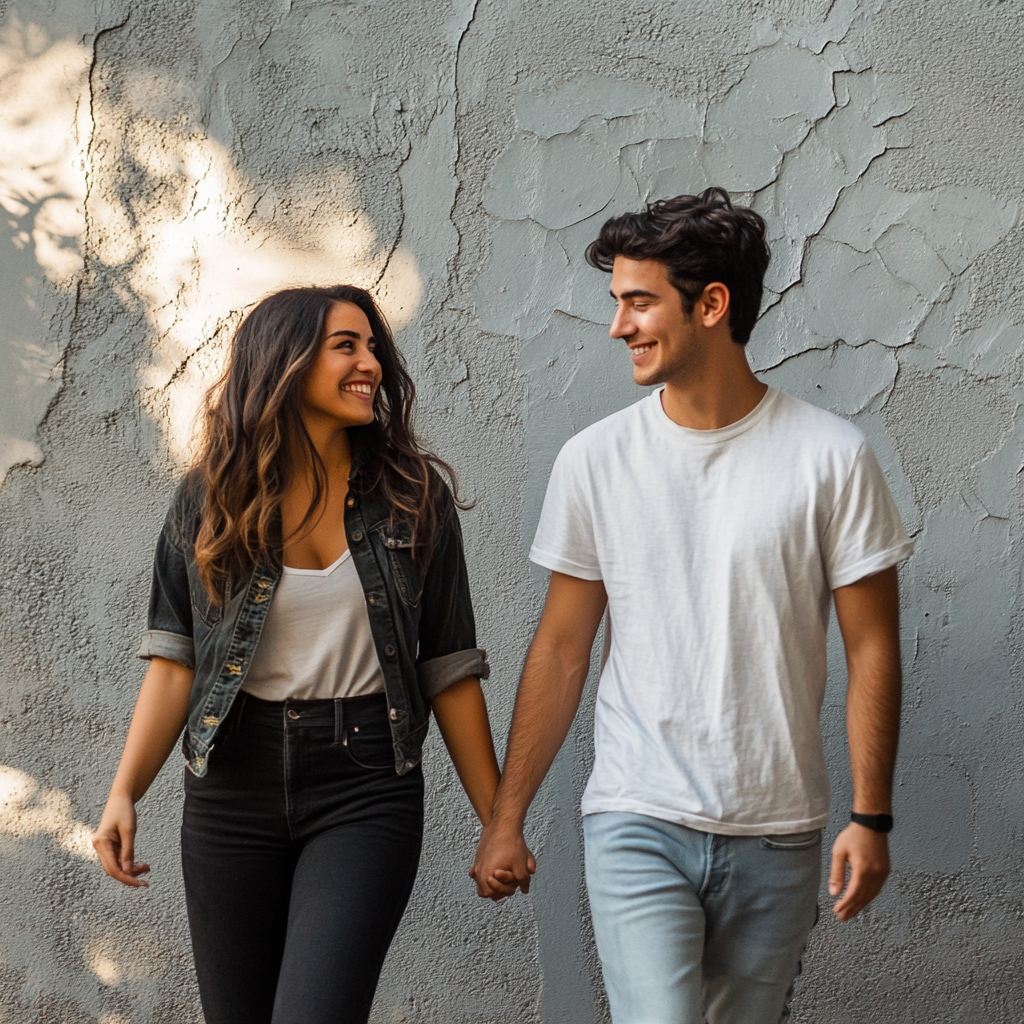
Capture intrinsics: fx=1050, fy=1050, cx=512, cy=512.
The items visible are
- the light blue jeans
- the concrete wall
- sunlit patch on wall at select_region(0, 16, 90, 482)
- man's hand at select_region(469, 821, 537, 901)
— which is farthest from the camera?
sunlit patch on wall at select_region(0, 16, 90, 482)

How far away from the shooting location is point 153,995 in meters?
3.05

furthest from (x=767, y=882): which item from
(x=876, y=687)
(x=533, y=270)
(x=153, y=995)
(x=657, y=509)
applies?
(x=153, y=995)

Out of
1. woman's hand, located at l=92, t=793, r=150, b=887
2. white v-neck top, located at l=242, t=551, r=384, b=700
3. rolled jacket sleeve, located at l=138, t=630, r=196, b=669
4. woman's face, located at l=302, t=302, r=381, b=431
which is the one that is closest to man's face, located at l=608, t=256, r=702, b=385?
woman's face, located at l=302, t=302, r=381, b=431

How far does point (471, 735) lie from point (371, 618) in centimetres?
36

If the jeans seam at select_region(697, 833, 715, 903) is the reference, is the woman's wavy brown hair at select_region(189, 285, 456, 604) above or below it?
above

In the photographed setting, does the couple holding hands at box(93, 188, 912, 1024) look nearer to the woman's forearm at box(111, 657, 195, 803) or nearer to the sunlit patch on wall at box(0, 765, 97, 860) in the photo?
the woman's forearm at box(111, 657, 195, 803)

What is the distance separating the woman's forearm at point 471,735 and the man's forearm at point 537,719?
43 millimetres

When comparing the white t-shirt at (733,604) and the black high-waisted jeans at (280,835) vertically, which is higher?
the white t-shirt at (733,604)

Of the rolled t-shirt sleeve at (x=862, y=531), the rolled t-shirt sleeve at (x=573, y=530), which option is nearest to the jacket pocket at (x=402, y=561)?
the rolled t-shirt sleeve at (x=573, y=530)

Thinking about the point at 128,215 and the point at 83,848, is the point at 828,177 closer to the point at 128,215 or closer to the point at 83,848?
the point at 128,215

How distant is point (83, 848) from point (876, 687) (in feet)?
7.45

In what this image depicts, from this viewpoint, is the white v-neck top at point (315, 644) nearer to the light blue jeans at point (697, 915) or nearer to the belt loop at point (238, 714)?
the belt loop at point (238, 714)

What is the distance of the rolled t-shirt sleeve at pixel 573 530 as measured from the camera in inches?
86.7

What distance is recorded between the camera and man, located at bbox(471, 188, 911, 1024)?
198 cm
